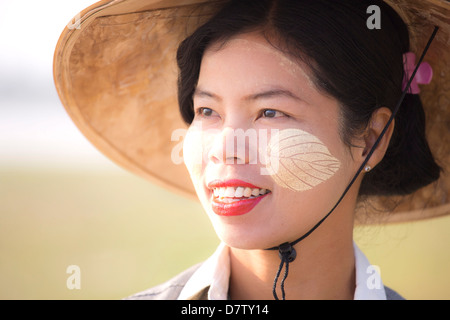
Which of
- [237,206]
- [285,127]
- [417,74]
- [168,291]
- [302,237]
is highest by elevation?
[417,74]

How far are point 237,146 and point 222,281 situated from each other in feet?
1.97

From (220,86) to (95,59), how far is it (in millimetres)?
715

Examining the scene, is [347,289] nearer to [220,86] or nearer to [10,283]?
[220,86]

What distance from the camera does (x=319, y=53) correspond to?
183 cm

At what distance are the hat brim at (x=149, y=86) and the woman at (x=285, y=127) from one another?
2cm

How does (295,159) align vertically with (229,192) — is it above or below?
above

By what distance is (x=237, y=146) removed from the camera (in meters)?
1.79

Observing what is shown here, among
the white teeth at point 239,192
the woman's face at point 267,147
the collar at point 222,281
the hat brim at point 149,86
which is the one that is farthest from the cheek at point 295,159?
the hat brim at point 149,86

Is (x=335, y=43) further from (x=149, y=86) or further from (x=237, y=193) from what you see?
(x=149, y=86)

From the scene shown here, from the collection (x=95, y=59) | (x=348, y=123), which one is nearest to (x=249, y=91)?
(x=348, y=123)

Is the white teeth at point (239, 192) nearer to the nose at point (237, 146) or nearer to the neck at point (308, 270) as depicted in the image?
the nose at point (237, 146)

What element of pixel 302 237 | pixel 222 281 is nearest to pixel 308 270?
pixel 302 237

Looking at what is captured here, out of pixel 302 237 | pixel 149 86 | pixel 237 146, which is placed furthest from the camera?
pixel 149 86

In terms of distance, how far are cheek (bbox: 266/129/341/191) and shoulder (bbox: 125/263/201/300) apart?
711 mm
